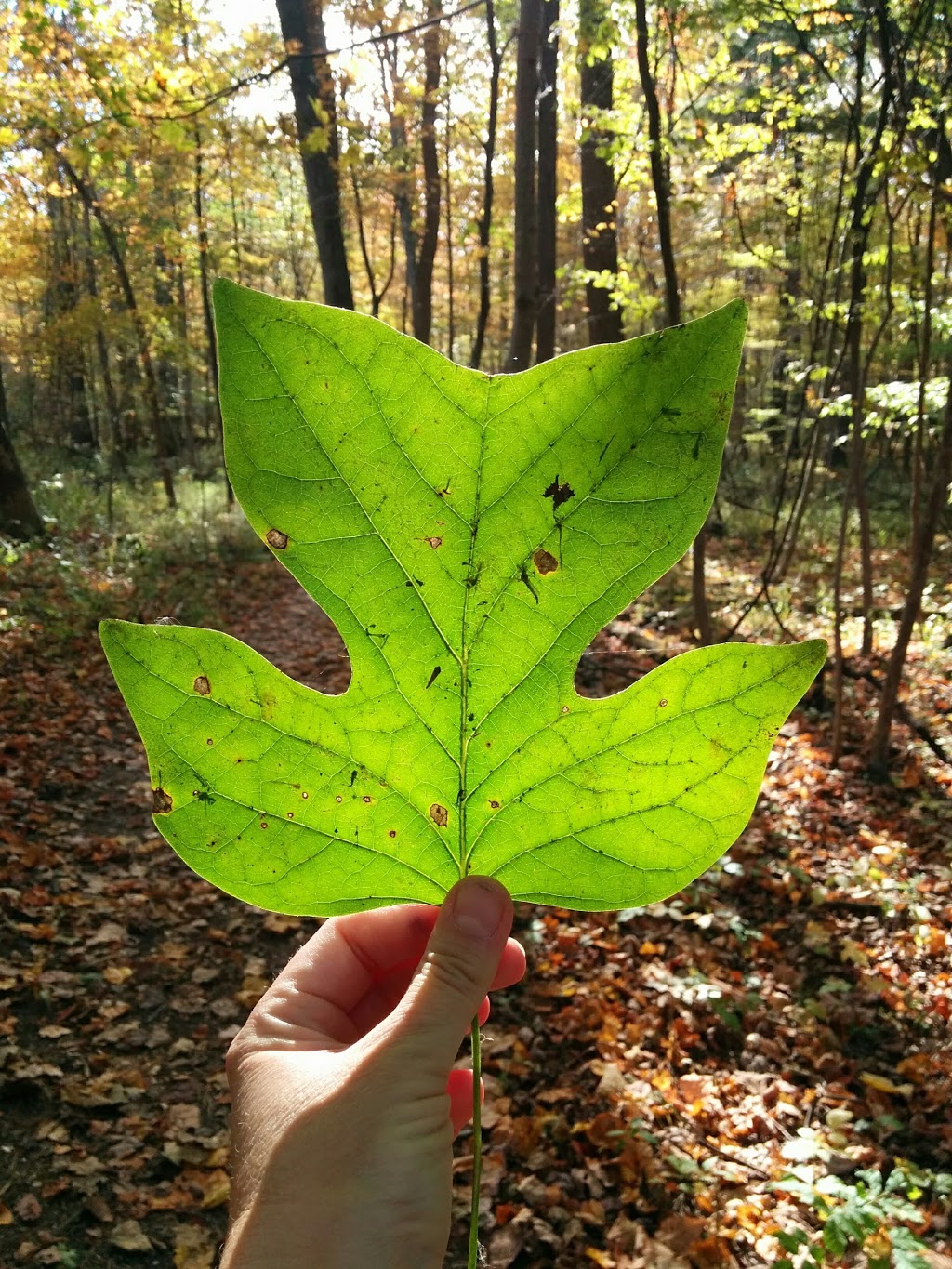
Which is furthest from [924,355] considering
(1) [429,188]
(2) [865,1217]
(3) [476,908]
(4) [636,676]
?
(1) [429,188]

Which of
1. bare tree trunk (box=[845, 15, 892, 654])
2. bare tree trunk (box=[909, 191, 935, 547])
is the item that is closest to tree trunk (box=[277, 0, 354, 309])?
bare tree trunk (box=[845, 15, 892, 654])

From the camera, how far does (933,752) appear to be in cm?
579

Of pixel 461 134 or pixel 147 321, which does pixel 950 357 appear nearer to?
pixel 461 134

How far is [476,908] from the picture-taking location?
1074mm

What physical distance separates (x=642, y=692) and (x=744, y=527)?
13.6 metres

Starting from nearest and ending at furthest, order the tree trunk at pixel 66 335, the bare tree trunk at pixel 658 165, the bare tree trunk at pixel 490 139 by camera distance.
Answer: the bare tree trunk at pixel 658 165, the bare tree trunk at pixel 490 139, the tree trunk at pixel 66 335

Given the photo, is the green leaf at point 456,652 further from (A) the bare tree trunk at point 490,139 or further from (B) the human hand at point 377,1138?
(A) the bare tree trunk at point 490,139

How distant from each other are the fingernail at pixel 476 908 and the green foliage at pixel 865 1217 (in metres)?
2.59

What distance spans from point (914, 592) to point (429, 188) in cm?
1309

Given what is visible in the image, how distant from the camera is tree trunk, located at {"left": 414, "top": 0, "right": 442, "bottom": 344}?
13109 mm

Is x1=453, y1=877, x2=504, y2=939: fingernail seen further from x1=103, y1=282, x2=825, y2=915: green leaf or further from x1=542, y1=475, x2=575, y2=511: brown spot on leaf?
x1=542, y1=475, x2=575, y2=511: brown spot on leaf

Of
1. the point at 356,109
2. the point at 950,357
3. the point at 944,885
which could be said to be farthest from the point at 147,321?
the point at 944,885

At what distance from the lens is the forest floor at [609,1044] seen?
3.01 meters

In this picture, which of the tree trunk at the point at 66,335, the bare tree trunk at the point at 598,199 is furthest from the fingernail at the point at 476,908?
the tree trunk at the point at 66,335
